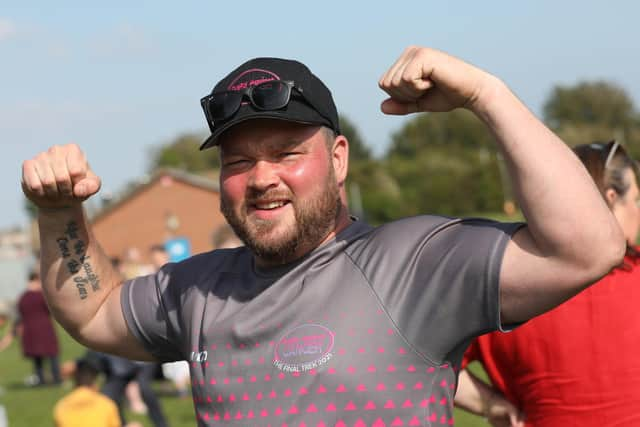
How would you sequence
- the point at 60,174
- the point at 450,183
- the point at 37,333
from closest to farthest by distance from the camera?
the point at 60,174
the point at 37,333
the point at 450,183

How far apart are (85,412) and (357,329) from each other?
5.58 m

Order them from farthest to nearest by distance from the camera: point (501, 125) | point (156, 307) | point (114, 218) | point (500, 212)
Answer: point (114, 218), point (500, 212), point (156, 307), point (501, 125)

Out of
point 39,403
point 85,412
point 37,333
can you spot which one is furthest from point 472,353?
point 37,333

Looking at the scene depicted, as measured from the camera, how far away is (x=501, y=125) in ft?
7.27

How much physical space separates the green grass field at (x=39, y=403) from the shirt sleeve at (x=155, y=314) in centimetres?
621

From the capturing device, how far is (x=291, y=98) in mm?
2553

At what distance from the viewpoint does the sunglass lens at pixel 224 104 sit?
256 centimetres

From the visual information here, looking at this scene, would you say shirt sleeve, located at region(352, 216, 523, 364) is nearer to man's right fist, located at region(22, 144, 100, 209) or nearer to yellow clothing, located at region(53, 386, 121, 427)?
man's right fist, located at region(22, 144, 100, 209)

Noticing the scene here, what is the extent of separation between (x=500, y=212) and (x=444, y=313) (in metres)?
52.9

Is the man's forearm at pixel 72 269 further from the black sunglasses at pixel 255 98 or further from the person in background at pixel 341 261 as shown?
the black sunglasses at pixel 255 98

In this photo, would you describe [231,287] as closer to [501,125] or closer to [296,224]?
[296,224]

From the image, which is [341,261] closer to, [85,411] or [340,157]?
[340,157]

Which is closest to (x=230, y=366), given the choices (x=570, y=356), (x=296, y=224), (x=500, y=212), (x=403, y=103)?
(x=296, y=224)

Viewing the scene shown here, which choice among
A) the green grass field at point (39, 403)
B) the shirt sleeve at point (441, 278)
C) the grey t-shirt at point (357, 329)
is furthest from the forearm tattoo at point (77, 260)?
the green grass field at point (39, 403)
